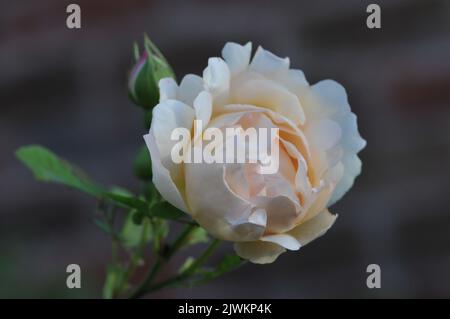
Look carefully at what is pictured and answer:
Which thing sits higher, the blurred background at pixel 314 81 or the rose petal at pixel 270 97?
the blurred background at pixel 314 81

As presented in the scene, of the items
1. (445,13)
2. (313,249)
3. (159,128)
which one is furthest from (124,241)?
(445,13)

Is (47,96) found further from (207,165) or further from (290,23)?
(207,165)

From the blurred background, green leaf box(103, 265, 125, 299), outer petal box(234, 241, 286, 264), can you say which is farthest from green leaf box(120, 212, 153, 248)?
the blurred background

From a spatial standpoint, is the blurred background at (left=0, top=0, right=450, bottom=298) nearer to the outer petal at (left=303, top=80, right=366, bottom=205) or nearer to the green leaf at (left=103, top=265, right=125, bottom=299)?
the green leaf at (left=103, top=265, right=125, bottom=299)

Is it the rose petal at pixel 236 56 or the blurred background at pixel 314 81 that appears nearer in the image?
the rose petal at pixel 236 56

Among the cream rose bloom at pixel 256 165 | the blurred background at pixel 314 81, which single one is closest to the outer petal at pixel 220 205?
the cream rose bloom at pixel 256 165

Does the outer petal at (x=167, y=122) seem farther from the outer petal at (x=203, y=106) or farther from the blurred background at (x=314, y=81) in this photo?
the blurred background at (x=314, y=81)

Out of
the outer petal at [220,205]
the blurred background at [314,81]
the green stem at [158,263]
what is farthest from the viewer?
the blurred background at [314,81]
